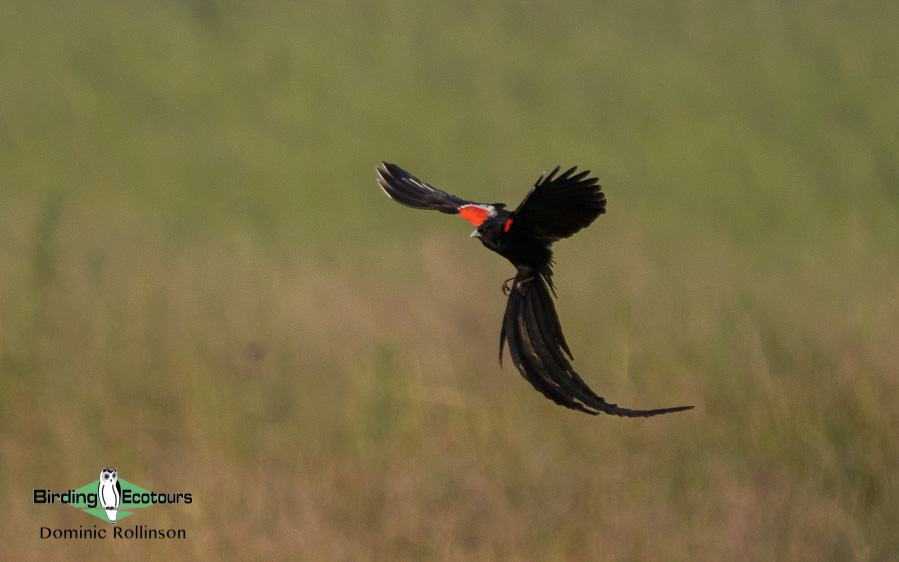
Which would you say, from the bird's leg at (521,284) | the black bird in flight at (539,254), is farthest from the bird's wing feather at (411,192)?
the bird's leg at (521,284)

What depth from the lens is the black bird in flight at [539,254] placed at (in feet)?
2.98

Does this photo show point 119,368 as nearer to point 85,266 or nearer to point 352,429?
point 85,266

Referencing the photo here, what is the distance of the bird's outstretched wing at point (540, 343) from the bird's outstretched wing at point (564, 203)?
0.08m

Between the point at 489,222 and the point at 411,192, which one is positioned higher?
the point at 411,192

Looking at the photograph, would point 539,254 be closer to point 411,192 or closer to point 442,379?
point 411,192

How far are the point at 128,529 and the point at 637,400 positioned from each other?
210 centimetres

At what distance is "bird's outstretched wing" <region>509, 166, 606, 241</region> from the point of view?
91 centimetres

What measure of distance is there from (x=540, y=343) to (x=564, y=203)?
0.50 ft

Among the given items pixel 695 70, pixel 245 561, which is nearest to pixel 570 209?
pixel 245 561

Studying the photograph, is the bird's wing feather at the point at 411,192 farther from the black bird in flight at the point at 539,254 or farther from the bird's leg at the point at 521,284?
the bird's leg at the point at 521,284

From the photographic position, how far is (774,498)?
12.6 feet

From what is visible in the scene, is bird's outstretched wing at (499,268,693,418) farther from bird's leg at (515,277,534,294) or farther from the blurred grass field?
the blurred grass field

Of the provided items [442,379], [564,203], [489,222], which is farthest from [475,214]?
[442,379]

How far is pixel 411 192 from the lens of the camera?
1155mm
